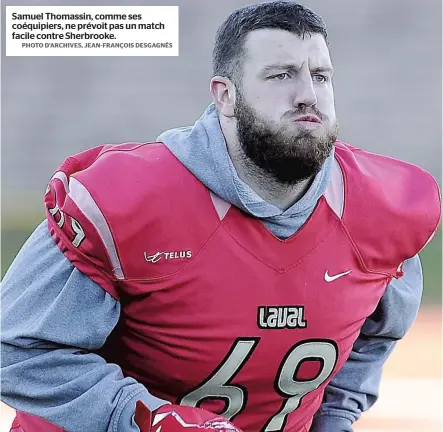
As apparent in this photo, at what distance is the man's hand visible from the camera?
1780 mm

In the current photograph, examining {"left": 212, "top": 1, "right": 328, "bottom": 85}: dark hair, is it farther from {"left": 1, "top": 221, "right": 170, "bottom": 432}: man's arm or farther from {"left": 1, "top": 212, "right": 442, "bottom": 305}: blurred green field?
{"left": 1, "top": 212, "right": 442, "bottom": 305}: blurred green field

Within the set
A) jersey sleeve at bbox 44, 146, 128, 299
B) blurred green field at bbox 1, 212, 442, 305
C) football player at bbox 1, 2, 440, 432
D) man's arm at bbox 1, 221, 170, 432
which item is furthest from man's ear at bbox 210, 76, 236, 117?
blurred green field at bbox 1, 212, 442, 305

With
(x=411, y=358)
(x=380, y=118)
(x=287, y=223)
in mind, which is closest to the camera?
(x=287, y=223)

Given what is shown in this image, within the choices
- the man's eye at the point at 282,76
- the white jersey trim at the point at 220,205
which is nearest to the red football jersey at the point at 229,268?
the white jersey trim at the point at 220,205

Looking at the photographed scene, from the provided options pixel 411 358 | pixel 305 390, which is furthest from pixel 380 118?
pixel 305 390

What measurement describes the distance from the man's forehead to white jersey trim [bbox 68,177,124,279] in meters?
0.35

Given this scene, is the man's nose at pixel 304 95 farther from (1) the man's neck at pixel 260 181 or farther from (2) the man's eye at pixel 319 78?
(1) the man's neck at pixel 260 181

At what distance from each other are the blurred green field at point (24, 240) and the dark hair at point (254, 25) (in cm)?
258

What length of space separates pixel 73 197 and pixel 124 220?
98 millimetres

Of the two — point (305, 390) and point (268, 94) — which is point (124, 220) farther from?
point (305, 390)

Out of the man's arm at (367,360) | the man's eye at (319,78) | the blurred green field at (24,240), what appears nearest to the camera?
the man's eye at (319,78)

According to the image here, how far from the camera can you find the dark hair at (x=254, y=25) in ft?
6.22

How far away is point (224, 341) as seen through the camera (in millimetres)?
1928

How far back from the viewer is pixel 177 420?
1.79 meters
